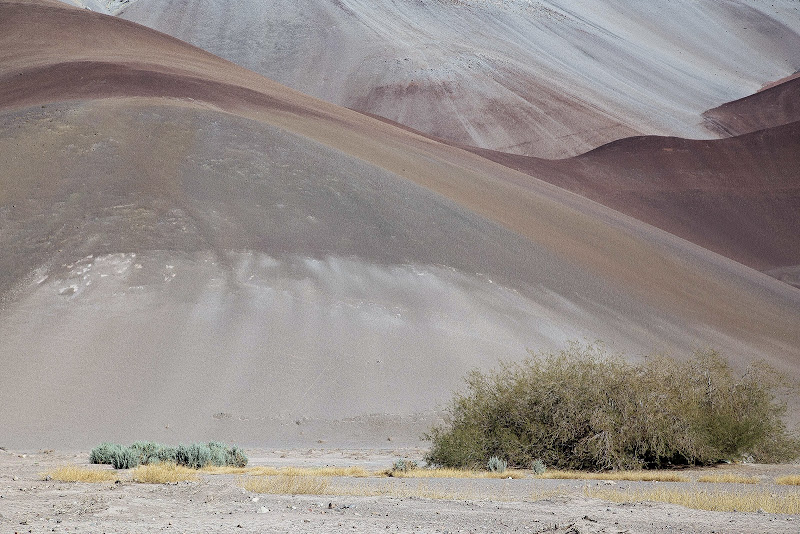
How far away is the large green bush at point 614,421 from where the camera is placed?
1872 cm

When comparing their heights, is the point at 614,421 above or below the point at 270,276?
below

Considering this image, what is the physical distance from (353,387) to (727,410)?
44.9 feet

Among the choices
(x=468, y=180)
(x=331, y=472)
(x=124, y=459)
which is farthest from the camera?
(x=468, y=180)

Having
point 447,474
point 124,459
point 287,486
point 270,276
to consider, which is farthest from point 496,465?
point 270,276

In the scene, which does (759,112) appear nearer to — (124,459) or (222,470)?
(222,470)

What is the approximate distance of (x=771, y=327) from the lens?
43156 mm

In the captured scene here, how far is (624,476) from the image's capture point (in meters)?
17.0

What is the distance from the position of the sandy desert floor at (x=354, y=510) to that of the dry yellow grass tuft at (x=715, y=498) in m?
0.30

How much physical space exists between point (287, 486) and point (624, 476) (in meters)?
6.13

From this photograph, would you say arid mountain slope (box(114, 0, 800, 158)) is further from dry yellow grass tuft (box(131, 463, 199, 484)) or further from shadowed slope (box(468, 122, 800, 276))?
dry yellow grass tuft (box(131, 463, 199, 484))

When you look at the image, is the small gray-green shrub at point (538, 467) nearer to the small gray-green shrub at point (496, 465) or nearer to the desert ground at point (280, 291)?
the small gray-green shrub at point (496, 465)

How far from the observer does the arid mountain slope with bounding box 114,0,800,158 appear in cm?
8919

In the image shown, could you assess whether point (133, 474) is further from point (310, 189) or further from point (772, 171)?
point (772, 171)

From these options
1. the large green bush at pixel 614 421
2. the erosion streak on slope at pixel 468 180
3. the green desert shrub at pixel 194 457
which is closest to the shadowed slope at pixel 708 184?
the erosion streak on slope at pixel 468 180
